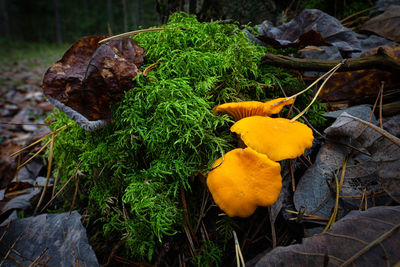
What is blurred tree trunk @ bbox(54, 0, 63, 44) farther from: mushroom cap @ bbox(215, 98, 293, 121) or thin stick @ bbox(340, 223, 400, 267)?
thin stick @ bbox(340, 223, 400, 267)

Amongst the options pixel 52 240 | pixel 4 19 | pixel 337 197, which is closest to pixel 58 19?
pixel 4 19

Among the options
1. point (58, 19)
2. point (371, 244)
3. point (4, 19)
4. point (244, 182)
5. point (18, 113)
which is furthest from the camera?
point (58, 19)

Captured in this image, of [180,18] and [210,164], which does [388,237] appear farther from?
[180,18]

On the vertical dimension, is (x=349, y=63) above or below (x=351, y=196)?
above

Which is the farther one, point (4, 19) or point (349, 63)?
point (4, 19)

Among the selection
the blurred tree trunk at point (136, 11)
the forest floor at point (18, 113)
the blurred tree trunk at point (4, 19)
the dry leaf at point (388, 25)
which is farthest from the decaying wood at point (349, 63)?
the blurred tree trunk at point (4, 19)

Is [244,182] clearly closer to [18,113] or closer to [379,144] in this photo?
[379,144]

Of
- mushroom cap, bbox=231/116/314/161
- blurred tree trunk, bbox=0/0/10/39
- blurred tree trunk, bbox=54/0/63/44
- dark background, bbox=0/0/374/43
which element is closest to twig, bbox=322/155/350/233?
mushroom cap, bbox=231/116/314/161

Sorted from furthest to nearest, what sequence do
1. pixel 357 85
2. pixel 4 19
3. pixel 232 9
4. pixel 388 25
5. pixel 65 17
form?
pixel 65 17 → pixel 4 19 → pixel 232 9 → pixel 388 25 → pixel 357 85
